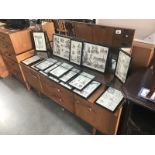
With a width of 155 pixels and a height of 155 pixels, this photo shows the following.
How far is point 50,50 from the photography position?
1.97 meters

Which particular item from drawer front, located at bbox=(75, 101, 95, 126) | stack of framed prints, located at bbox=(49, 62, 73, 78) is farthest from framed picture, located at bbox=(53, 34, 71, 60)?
drawer front, located at bbox=(75, 101, 95, 126)

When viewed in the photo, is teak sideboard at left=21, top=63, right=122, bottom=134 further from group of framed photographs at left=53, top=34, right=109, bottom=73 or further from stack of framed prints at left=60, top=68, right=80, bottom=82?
group of framed photographs at left=53, top=34, right=109, bottom=73

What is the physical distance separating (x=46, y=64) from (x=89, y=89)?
2.46 feet

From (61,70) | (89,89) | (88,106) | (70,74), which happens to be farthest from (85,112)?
(61,70)

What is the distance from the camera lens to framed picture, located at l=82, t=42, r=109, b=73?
4.54 feet

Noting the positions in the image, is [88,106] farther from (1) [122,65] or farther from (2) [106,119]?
(1) [122,65]

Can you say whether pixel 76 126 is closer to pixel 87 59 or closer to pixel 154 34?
pixel 87 59

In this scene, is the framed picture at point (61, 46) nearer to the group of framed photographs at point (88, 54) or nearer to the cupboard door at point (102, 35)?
the group of framed photographs at point (88, 54)

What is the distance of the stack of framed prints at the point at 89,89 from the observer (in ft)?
4.34

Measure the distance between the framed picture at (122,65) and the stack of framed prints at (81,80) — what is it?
1.02 feet

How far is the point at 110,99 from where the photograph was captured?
1239 mm

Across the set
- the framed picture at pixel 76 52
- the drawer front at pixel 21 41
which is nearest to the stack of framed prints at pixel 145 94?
the framed picture at pixel 76 52
